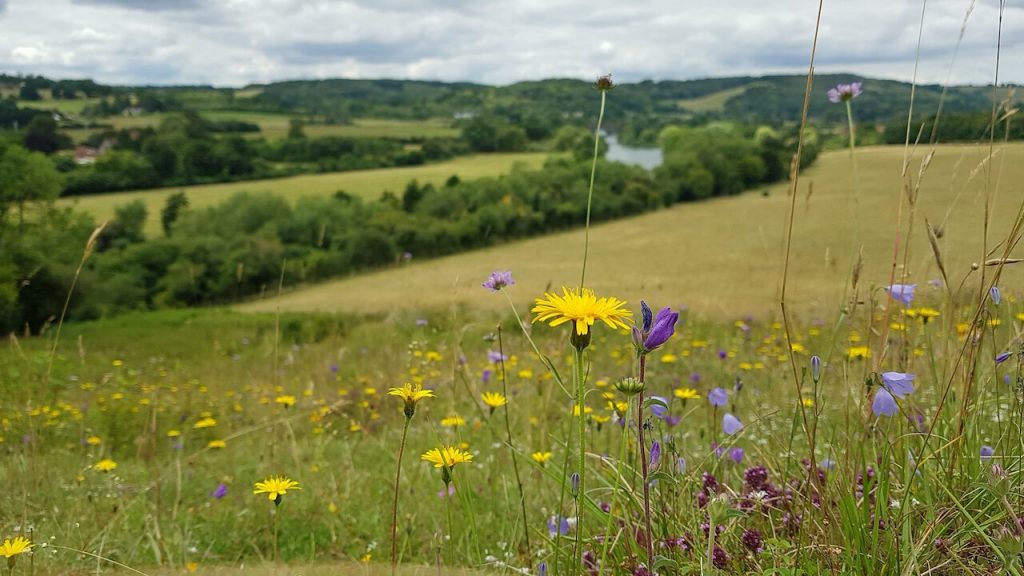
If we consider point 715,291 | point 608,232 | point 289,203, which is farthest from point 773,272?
point 289,203

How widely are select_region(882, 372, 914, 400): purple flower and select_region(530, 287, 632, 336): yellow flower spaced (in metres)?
0.67

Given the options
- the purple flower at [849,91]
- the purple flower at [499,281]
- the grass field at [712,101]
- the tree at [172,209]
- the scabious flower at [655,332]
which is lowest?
Answer: the tree at [172,209]

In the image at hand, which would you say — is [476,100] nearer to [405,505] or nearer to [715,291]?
[715,291]

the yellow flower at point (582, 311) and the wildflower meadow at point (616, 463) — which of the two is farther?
the wildflower meadow at point (616, 463)

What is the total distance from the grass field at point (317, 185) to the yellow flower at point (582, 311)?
5064 cm

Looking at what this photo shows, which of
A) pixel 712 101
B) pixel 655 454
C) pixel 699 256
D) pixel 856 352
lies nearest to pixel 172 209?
pixel 699 256

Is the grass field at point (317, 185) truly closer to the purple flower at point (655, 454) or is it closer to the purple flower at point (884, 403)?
the purple flower at point (655, 454)

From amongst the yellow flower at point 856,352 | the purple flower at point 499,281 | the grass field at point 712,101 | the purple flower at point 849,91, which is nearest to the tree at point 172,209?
the yellow flower at point 856,352

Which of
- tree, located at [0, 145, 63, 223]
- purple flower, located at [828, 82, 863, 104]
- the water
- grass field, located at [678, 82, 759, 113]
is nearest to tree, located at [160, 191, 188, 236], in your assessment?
tree, located at [0, 145, 63, 223]

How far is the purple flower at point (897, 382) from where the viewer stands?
1.47 metres

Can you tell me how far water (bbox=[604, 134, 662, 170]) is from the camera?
56.1m

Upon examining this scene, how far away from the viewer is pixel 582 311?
1176mm

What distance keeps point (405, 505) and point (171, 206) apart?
52481 mm

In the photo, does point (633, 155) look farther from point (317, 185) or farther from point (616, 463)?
point (616, 463)
